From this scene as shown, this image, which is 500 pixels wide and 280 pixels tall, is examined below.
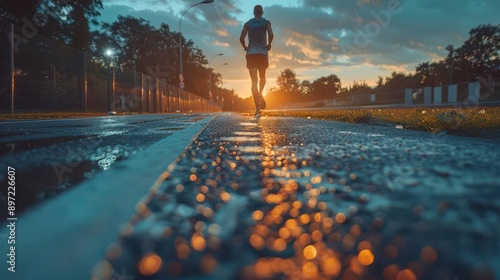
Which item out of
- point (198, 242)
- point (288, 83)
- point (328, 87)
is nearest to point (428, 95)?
point (198, 242)

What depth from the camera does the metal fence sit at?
12594 mm

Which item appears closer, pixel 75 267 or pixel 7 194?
pixel 75 267

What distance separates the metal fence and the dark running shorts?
8622 millimetres

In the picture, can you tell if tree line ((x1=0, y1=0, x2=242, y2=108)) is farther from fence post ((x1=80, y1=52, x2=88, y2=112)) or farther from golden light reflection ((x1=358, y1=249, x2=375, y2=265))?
golden light reflection ((x1=358, y1=249, x2=375, y2=265))

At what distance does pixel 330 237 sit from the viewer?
466 mm

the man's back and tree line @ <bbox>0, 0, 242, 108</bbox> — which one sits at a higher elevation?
tree line @ <bbox>0, 0, 242, 108</bbox>

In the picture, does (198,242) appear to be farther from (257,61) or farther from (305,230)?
(257,61)

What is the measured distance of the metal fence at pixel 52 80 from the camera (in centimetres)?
1259

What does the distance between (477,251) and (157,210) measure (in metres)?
0.44

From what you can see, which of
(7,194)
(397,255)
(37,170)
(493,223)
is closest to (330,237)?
(397,255)

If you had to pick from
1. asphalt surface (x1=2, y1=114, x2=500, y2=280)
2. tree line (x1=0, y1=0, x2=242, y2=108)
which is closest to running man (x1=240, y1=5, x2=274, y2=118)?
asphalt surface (x1=2, y1=114, x2=500, y2=280)

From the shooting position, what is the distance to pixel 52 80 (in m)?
15.7

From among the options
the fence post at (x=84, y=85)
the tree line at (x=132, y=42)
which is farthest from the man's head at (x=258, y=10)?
the tree line at (x=132, y=42)

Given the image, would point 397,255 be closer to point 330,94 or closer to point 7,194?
point 7,194
